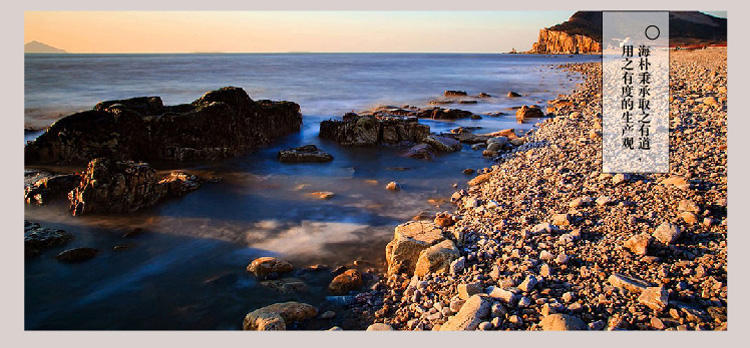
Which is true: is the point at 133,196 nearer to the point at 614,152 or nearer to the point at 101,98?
the point at 614,152

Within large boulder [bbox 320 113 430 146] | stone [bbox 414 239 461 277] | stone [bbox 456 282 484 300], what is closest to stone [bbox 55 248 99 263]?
stone [bbox 414 239 461 277]

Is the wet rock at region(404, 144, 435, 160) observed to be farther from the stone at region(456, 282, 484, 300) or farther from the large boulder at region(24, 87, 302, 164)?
the stone at region(456, 282, 484, 300)

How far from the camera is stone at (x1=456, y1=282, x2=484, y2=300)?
396 cm

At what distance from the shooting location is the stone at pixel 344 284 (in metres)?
4.62

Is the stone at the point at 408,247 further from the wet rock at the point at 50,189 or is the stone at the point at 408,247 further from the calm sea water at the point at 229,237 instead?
the wet rock at the point at 50,189

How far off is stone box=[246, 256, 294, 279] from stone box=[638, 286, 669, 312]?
3462mm

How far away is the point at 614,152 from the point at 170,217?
7229mm

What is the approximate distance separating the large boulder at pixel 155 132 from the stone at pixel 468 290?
7.49 metres

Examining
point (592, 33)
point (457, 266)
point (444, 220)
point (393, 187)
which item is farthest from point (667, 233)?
point (592, 33)

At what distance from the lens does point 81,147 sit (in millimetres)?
9297

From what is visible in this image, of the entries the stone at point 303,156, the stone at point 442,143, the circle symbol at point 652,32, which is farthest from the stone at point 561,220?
the stone at point 303,156

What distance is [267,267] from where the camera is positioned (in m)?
4.98

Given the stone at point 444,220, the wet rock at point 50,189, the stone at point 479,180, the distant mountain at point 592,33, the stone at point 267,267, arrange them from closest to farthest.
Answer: the stone at point 267,267 → the stone at point 444,220 → the wet rock at point 50,189 → the stone at point 479,180 → the distant mountain at point 592,33

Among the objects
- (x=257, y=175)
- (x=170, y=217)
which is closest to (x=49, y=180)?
(x=170, y=217)
